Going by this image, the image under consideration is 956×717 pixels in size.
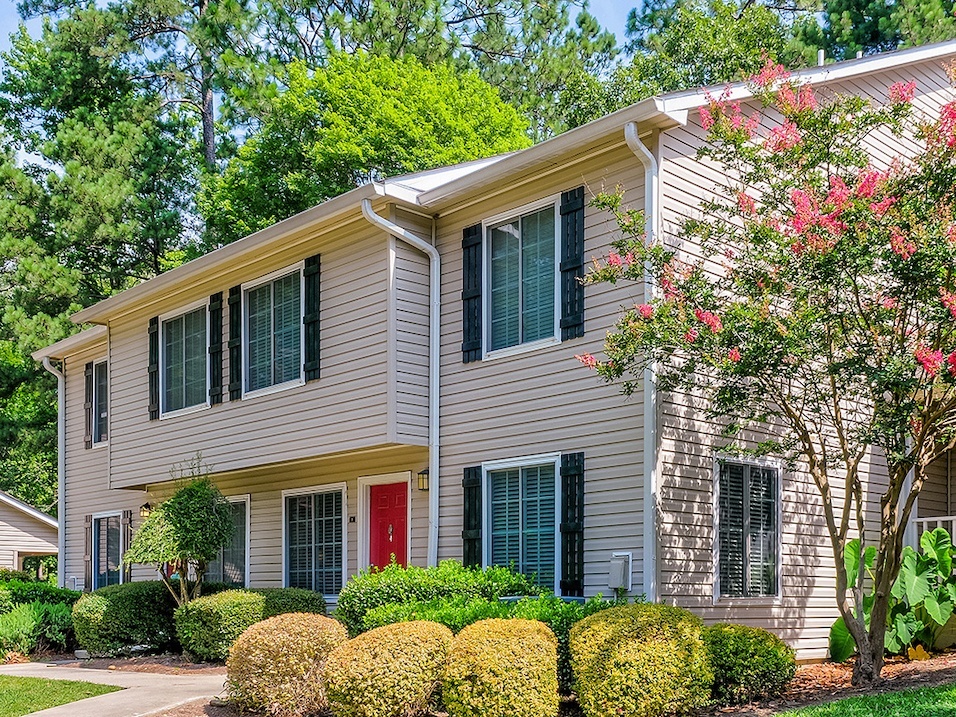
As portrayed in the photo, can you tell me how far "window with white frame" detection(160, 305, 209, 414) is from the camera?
55.3 ft

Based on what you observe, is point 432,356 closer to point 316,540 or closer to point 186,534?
point 316,540

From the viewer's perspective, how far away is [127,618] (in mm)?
15555

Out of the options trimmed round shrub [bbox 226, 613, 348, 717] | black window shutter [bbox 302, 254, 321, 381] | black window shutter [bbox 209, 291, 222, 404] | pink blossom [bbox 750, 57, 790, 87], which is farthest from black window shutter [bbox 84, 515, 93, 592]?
pink blossom [bbox 750, 57, 790, 87]

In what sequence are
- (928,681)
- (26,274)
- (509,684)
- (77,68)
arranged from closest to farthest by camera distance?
(509,684) → (928,681) → (26,274) → (77,68)

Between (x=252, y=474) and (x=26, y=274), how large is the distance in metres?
16.3

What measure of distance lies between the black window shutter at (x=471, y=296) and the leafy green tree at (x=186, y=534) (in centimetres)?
432

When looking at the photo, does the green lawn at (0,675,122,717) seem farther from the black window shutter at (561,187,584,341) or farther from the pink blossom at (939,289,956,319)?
the pink blossom at (939,289,956,319)

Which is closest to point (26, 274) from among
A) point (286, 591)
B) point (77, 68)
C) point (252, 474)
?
point (77, 68)

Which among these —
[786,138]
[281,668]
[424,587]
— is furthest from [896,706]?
[281,668]

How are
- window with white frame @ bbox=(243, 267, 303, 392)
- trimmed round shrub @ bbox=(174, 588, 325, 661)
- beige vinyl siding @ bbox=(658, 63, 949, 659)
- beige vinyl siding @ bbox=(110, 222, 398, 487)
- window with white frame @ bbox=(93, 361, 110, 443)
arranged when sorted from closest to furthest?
1. beige vinyl siding @ bbox=(658, 63, 949, 659)
2. beige vinyl siding @ bbox=(110, 222, 398, 487)
3. trimmed round shrub @ bbox=(174, 588, 325, 661)
4. window with white frame @ bbox=(243, 267, 303, 392)
5. window with white frame @ bbox=(93, 361, 110, 443)

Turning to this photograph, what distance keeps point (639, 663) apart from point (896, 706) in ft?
6.31

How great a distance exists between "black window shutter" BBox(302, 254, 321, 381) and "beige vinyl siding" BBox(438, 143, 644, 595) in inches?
75.5

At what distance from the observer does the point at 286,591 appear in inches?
558

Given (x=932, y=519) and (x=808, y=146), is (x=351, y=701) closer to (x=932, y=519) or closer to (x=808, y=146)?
(x=808, y=146)
